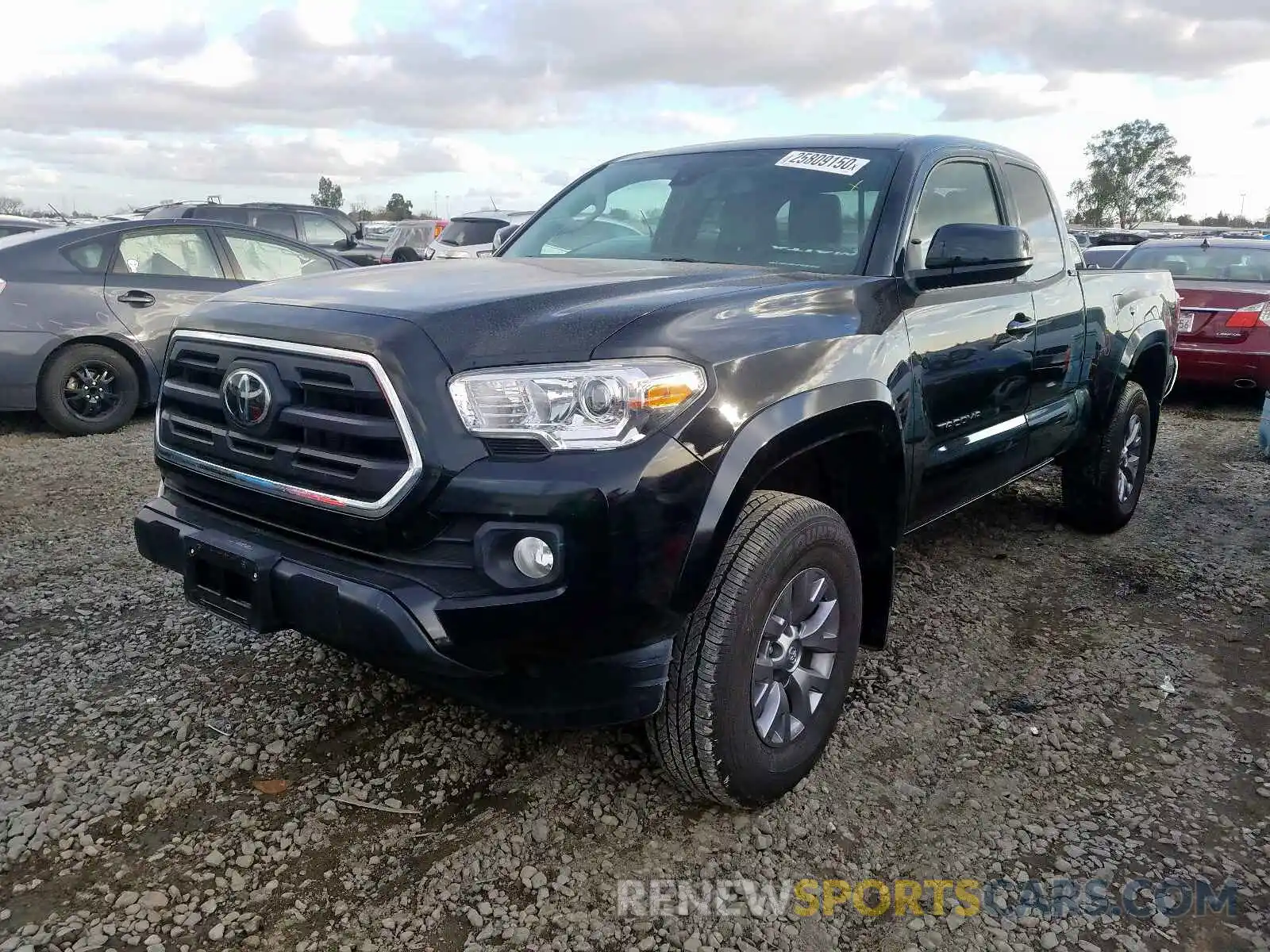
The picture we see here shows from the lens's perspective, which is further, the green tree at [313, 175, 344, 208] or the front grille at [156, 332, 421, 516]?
the green tree at [313, 175, 344, 208]

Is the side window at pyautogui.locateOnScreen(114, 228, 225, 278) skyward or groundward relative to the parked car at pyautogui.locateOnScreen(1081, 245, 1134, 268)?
skyward

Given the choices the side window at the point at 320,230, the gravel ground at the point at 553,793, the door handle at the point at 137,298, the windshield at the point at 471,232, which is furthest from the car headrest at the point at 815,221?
the side window at the point at 320,230

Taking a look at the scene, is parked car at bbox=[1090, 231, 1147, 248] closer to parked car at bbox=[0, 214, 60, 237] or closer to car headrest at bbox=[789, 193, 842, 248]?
parked car at bbox=[0, 214, 60, 237]

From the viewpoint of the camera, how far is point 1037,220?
167 inches

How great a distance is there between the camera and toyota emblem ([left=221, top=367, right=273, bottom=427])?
7.70ft

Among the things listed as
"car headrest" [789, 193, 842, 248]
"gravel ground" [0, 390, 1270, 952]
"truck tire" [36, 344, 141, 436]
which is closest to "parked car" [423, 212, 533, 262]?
"truck tire" [36, 344, 141, 436]

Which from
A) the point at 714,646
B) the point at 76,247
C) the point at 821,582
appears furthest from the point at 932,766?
the point at 76,247

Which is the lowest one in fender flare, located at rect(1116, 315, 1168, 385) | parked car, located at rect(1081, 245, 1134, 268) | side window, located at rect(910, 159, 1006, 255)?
parked car, located at rect(1081, 245, 1134, 268)

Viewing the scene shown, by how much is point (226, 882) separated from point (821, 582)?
167cm

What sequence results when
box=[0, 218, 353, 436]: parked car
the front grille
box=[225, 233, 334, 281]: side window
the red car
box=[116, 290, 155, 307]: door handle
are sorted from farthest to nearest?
the red car → box=[225, 233, 334, 281]: side window → box=[116, 290, 155, 307]: door handle → box=[0, 218, 353, 436]: parked car → the front grille

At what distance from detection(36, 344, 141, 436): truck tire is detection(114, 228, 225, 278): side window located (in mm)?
671

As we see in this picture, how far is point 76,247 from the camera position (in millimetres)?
6711

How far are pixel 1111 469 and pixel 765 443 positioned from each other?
3234 mm

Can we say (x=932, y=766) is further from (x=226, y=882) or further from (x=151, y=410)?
(x=151, y=410)
